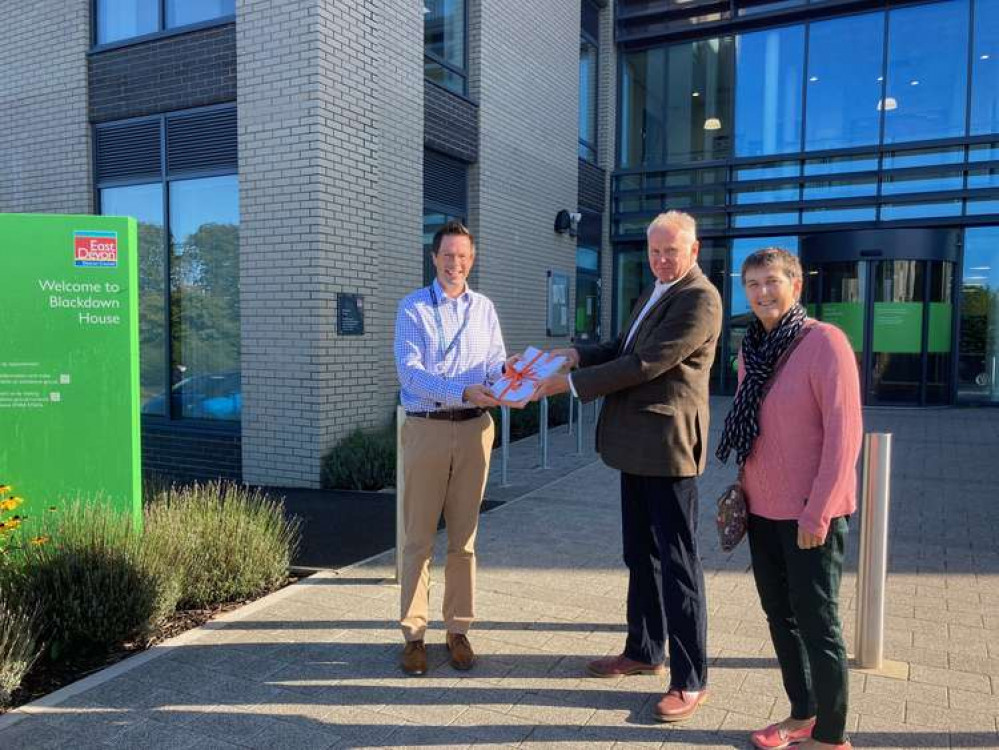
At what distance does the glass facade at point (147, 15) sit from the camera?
8.70 meters

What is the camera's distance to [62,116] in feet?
31.9

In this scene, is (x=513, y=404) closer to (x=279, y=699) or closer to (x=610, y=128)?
(x=279, y=699)

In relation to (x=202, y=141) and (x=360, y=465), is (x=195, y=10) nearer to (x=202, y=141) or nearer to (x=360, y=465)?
(x=202, y=141)

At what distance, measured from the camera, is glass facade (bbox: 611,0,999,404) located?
1533cm

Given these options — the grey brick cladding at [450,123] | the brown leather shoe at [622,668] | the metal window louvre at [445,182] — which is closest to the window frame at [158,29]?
the grey brick cladding at [450,123]

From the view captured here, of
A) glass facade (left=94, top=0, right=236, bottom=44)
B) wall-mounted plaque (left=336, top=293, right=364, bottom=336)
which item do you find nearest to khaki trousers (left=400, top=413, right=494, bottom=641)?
wall-mounted plaque (left=336, top=293, right=364, bottom=336)

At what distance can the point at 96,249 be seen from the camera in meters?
4.75

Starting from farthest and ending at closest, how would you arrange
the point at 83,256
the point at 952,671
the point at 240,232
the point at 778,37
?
1. the point at 778,37
2. the point at 240,232
3. the point at 83,256
4. the point at 952,671

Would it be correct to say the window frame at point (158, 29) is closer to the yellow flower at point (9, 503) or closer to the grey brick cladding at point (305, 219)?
the grey brick cladding at point (305, 219)

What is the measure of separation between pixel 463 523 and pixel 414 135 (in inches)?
266

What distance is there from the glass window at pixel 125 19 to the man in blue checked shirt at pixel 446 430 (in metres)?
7.40

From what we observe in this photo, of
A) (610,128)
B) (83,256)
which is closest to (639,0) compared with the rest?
(610,128)

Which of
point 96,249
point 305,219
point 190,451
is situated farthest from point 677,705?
point 190,451

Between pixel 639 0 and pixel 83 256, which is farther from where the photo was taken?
pixel 639 0
